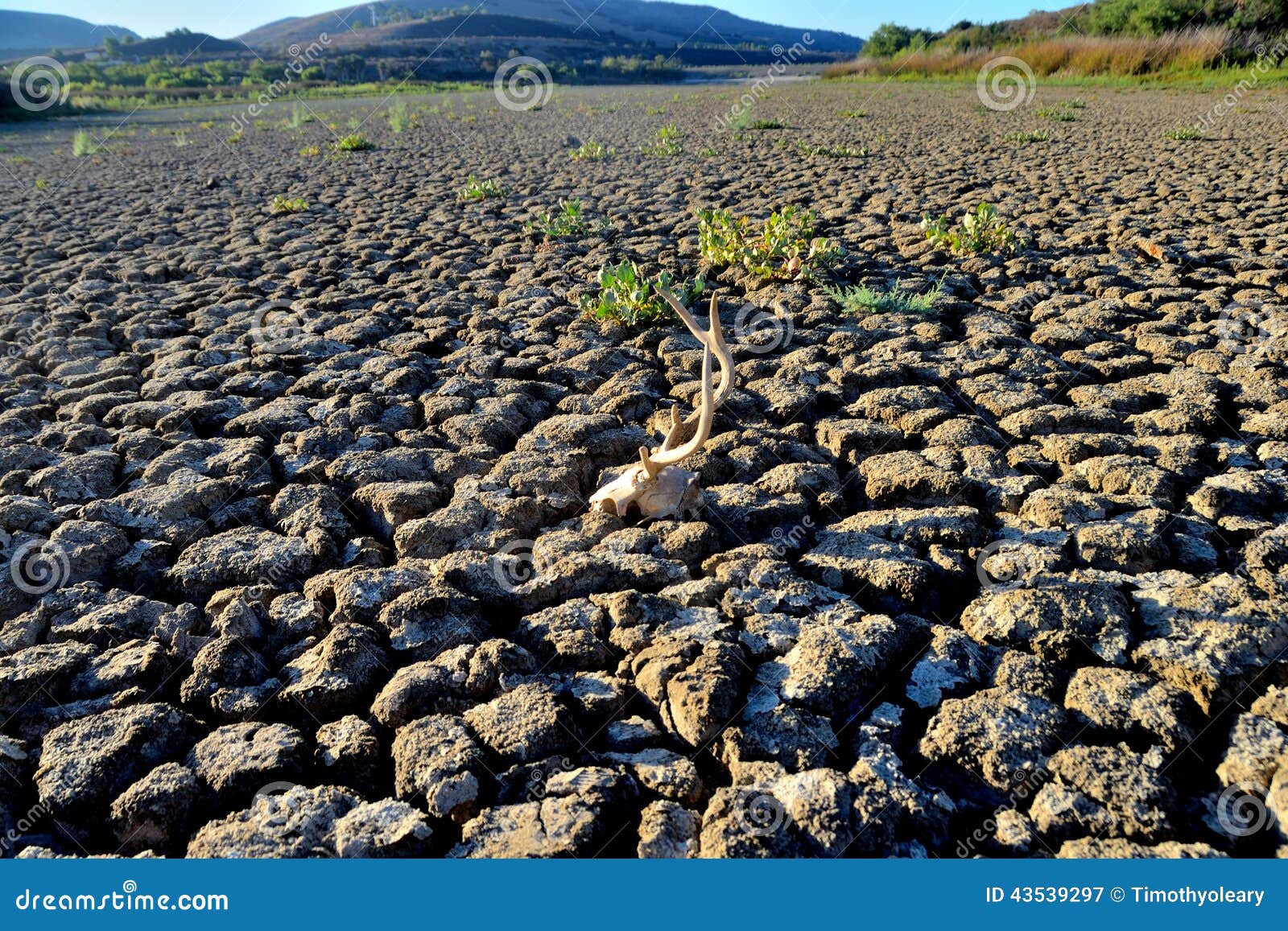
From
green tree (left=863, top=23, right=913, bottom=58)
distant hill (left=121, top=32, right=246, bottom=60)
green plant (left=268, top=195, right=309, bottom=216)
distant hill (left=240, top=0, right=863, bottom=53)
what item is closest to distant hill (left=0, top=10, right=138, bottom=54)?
distant hill (left=240, top=0, right=863, bottom=53)

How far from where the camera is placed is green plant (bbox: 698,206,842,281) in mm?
4441

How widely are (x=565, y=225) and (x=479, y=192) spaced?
1.68m

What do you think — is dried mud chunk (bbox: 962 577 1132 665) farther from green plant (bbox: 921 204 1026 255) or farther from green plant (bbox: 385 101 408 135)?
green plant (bbox: 385 101 408 135)

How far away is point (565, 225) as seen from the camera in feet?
18.1

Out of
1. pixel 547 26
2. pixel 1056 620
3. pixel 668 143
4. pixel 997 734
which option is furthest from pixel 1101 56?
pixel 547 26

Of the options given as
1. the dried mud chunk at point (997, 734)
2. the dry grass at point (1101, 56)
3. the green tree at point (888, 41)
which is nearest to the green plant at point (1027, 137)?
the dried mud chunk at point (997, 734)

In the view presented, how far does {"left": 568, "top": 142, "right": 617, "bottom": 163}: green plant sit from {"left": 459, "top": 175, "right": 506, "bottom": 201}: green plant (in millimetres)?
1815

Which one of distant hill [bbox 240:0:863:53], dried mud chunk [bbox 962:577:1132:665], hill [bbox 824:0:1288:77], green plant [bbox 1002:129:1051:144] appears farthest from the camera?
distant hill [bbox 240:0:863:53]

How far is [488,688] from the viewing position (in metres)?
1.83

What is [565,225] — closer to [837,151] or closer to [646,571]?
[646,571]

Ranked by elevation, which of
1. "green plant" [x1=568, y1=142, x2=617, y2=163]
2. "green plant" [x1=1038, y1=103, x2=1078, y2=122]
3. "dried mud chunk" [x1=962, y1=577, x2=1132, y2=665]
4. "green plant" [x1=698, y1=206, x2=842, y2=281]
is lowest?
"dried mud chunk" [x1=962, y1=577, x2=1132, y2=665]

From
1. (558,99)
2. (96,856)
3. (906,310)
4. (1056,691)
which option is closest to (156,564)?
(96,856)

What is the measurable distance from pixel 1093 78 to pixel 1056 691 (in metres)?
17.9

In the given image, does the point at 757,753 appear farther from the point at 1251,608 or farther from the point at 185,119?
the point at 185,119
